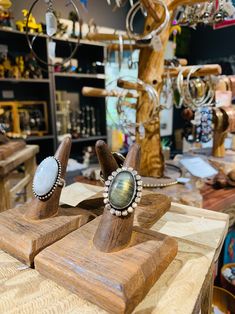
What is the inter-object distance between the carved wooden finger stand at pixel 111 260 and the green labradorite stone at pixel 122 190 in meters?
0.02

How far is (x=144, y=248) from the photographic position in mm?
397

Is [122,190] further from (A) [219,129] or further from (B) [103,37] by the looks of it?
(A) [219,129]

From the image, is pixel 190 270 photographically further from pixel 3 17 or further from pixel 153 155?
pixel 3 17

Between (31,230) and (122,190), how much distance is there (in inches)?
7.2

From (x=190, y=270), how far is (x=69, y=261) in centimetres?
19

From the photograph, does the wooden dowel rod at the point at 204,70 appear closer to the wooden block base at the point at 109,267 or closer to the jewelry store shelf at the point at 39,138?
the wooden block base at the point at 109,267

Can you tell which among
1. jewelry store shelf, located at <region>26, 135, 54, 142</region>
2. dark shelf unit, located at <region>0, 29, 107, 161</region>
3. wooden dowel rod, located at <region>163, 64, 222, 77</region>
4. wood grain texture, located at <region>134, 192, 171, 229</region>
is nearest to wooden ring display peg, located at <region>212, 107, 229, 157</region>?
wooden dowel rod, located at <region>163, 64, 222, 77</region>

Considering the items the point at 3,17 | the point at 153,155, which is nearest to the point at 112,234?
the point at 153,155

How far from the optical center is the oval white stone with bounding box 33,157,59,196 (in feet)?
1.57

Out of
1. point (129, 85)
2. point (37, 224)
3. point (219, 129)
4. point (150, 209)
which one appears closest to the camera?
point (37, 224)

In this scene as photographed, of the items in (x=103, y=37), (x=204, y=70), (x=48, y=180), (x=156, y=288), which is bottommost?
(x=156, y=288)

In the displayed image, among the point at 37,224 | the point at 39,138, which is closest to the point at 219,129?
the point at 37,224

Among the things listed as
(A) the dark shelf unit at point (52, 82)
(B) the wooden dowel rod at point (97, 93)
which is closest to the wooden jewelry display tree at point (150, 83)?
(B) the wooden dowel rod at point (97, 93)

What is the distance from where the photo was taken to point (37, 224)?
1.54ft
